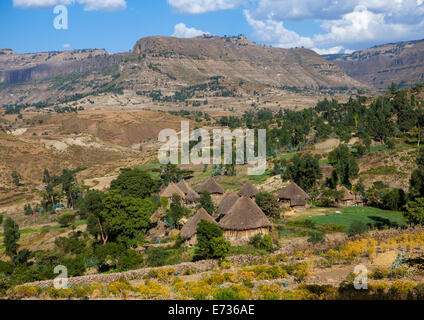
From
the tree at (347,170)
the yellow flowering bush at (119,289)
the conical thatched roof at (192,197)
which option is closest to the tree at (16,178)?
the conical thatched roof at (192,197)

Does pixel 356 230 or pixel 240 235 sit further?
pixel 240 235

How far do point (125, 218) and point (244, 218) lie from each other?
14.0 metres

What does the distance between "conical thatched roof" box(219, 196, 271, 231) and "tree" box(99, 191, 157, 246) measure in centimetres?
1024

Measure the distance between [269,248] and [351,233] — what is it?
323 inches

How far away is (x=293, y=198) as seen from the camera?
51219mm

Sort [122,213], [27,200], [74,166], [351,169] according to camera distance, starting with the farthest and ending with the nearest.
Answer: [74,166] < [27,200] < [351,169] < [122,213]

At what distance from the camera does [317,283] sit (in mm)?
20906

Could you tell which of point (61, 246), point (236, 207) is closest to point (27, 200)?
point (61, 246)

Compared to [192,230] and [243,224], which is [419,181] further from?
[192,230]

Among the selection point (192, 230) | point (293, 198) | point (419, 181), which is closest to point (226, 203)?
point (192, 230)

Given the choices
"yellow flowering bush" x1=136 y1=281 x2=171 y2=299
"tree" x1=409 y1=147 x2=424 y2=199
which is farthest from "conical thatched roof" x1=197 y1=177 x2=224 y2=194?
"yellow flowering bush" x1=136 y1=281 x2=171 y2=299

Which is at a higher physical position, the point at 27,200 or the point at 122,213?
the point at 122,213

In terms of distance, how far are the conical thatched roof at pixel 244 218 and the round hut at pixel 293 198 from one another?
14206 millimetres

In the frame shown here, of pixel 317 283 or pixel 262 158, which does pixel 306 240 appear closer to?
pixel 317 283
